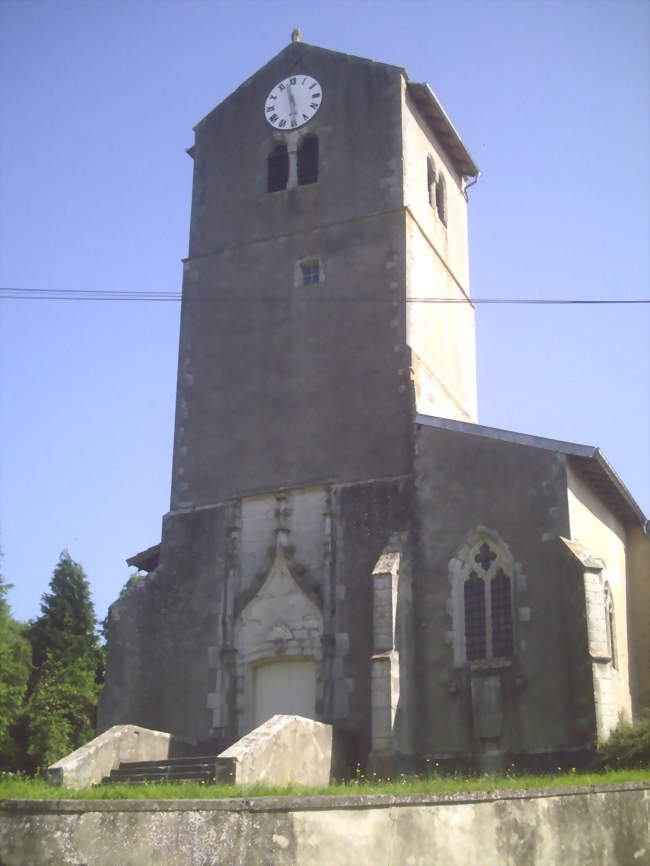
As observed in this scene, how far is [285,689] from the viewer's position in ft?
79.5

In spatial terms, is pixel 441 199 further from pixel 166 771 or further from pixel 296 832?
pixel 296 832

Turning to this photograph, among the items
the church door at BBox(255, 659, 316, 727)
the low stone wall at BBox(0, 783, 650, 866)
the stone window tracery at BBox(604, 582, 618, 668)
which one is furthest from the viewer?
the church door at BBox(255, 659, 316, 727)

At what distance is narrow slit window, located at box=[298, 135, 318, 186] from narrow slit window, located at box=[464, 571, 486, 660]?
1149 centimetres

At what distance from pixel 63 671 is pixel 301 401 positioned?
15.4 metres

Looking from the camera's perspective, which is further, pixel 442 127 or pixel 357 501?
pixel 442 127

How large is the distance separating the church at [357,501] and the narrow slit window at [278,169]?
0.07 m

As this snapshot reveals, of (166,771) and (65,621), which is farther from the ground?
(65,621)

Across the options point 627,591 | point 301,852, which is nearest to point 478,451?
point 627,591

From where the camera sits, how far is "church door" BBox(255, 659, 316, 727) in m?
24.0

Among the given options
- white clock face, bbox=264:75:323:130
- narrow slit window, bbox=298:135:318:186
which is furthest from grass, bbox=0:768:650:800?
white clock face, bbox=264:75:323:130

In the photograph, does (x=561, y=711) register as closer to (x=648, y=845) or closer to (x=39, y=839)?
(x=648, y=845)

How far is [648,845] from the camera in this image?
15102 mm

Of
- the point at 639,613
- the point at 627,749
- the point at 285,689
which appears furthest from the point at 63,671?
the point at 627,749

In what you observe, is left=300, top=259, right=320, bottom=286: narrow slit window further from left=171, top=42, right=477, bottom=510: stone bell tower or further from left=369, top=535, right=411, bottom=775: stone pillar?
left=369, top=535, right=411, bottom=775: stone pillar
